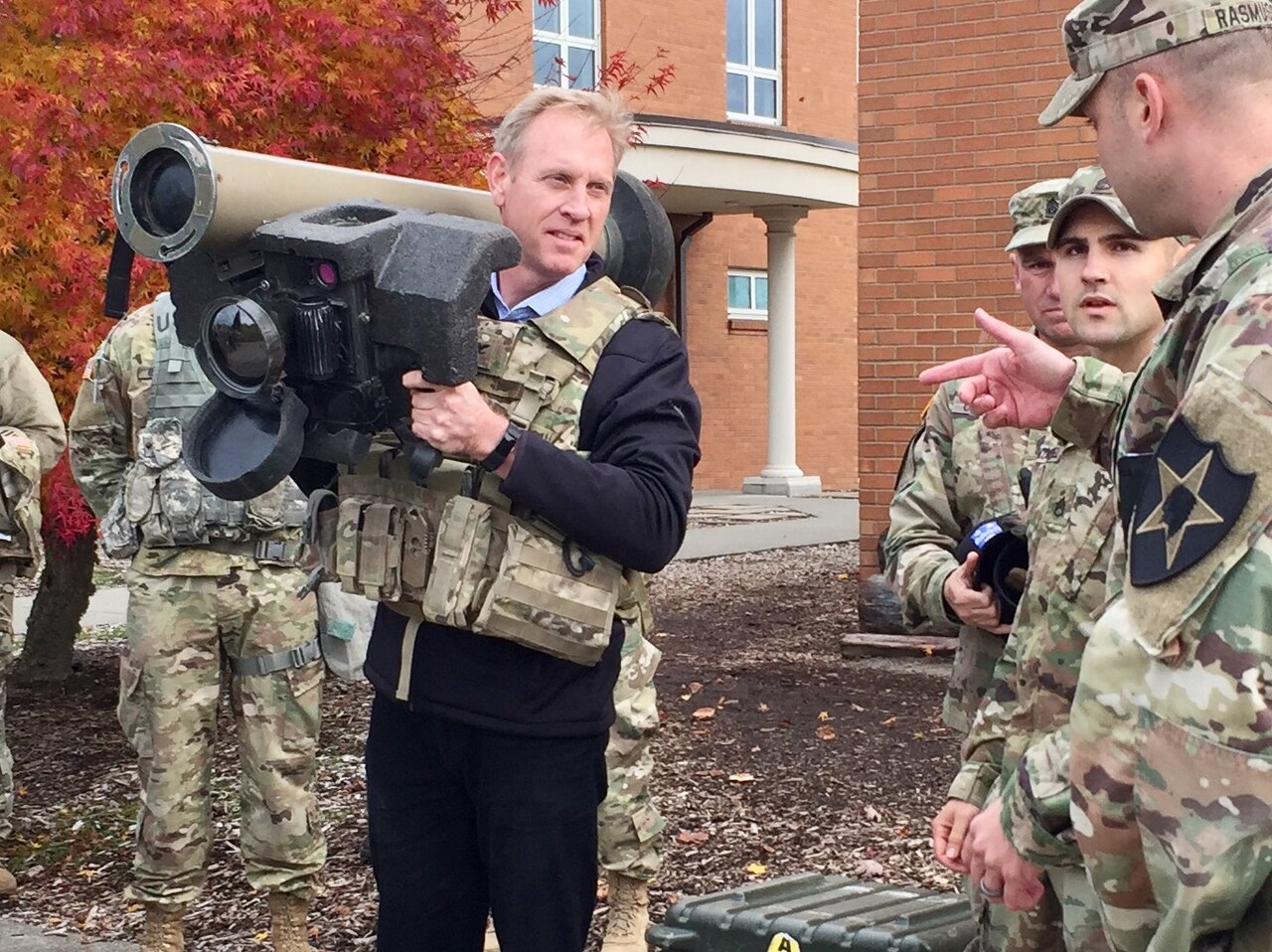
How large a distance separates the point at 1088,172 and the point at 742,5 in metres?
19.1

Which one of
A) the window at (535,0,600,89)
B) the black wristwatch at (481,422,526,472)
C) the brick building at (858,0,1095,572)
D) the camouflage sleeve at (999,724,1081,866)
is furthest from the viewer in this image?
the window at (535,0,600,89)

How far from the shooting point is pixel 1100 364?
2.26 metres

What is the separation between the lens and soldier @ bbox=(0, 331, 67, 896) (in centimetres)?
488

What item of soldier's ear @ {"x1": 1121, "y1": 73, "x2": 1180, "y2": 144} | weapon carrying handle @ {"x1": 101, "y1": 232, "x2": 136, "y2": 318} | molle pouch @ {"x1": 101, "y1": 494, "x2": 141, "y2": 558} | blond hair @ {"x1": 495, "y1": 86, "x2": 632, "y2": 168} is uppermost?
blond hair @ {"x1": 495, "y1": 86, "x2": 632, "y2": 168}

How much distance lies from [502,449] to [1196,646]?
1377mm

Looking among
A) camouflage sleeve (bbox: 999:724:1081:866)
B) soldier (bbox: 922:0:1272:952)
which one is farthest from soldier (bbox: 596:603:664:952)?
soldier (bbox: 922:0:1272:952)

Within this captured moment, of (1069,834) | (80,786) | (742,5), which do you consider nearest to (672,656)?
(80,786)

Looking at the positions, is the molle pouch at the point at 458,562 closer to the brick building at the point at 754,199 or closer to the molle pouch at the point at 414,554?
the molle pouch at the point at 414,554

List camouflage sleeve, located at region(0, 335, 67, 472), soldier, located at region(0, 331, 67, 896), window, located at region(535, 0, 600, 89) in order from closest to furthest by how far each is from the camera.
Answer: soldier, located at region(0, 331, 67, 896)
camouflage sleeve, located at region(0, 335, 67, 472)
window, located at region(535, 0, 600, 89)

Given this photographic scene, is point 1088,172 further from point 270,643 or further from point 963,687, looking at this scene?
point 270,643

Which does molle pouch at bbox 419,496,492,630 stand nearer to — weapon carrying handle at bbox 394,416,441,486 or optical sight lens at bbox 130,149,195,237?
weapon carrying handle at bbox 394,416,441,486

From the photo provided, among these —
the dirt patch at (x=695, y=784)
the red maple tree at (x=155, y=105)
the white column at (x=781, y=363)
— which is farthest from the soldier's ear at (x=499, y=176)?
the white column at (x=781, y=363)

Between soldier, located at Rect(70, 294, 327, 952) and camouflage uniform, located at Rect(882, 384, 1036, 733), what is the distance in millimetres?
1842

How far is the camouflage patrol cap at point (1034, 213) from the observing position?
306 cm
